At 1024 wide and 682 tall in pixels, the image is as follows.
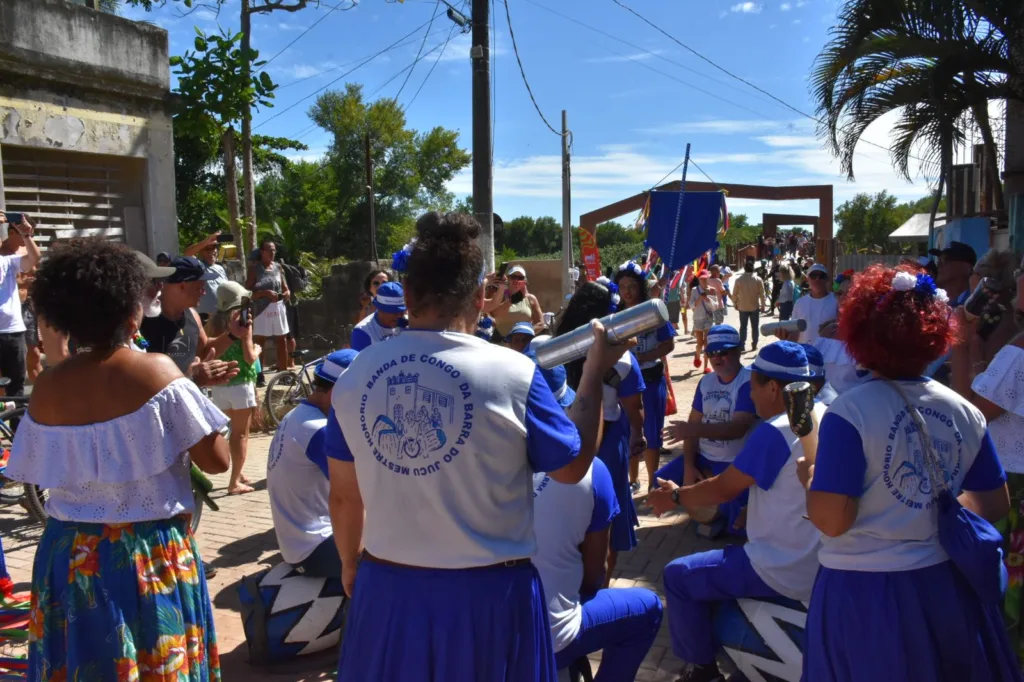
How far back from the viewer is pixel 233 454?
6.67 metres

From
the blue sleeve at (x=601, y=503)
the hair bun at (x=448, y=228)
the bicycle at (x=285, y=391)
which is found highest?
the hair bun at (x=448, y=228)

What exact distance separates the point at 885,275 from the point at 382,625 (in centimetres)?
172

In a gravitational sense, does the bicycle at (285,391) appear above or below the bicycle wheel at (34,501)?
above

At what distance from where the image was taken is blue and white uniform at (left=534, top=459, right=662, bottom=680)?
9.43ft

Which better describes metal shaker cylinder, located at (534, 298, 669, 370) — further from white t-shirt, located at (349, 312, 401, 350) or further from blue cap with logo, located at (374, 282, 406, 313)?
white t-shirt, located at (349, 312, 401, 350)

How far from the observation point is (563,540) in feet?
9.61

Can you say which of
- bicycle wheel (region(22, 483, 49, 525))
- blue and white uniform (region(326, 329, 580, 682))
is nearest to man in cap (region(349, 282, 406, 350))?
bicycle wheel (region(22, 483, 49, 525))

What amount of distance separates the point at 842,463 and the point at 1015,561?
171 centimetres

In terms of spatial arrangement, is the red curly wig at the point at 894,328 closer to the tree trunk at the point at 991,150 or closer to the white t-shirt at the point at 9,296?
the white t-shirt at the point at 9,296

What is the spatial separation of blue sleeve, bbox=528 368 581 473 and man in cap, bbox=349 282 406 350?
11.8 ft

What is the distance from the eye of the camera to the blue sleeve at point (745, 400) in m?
4.87

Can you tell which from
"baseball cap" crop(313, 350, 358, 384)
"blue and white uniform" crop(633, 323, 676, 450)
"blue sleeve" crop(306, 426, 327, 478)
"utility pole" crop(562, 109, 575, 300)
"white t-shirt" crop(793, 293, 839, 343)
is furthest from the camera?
"utility pole" crop(562, 109, 575, 300)

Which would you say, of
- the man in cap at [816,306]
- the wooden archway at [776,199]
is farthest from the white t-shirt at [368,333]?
the wooden archway at [776,199]

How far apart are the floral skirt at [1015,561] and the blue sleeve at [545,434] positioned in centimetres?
230
